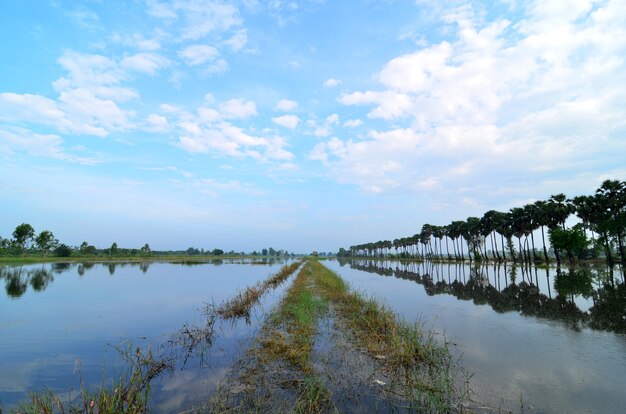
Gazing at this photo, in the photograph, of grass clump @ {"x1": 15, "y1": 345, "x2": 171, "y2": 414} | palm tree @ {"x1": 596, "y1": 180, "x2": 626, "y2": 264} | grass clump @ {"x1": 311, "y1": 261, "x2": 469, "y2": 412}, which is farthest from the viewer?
palm tree @ {"x1": 596, "y1": 180, "x2": 626, "y2": 264}

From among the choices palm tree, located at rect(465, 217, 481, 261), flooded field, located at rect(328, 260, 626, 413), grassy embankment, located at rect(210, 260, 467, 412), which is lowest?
flooded field, located at rect(328, 260, 626, 413)

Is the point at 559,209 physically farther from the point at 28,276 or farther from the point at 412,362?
the point at 28,276

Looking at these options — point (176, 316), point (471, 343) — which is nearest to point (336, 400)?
point (471, 343)

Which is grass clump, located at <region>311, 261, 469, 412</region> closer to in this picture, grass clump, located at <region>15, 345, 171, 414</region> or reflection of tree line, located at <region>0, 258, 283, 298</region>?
grass clump, located at <region>15, 345, 171, 414</region>

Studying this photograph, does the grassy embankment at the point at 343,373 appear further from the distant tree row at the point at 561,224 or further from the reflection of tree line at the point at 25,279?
the distant tree row at the point at 561,224

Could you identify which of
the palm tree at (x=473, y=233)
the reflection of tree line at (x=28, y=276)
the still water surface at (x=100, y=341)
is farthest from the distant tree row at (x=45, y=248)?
the palm tree at (x=473, y=233)

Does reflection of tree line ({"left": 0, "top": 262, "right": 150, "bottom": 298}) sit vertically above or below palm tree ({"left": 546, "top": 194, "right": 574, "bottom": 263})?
below

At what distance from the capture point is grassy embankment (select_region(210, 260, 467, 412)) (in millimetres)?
5365

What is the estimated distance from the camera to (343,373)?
6.80 metres

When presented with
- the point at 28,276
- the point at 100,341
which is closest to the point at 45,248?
the point at 28,276

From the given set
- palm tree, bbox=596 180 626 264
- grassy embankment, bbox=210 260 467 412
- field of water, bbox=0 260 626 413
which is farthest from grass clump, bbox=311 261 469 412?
palm tree, bbox=596 180 626 264

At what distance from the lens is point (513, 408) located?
5273mm

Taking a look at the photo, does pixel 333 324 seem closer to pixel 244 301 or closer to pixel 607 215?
pixel 244 301

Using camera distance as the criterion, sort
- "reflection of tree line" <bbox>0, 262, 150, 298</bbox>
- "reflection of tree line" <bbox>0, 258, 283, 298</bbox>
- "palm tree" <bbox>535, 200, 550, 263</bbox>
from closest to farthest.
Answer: "reflection of tree line" <bbox>0, 262, 150, 298</bbox>
"reflection of tree line" <bbox>0, 258, 283, 298</bbox>
"palm tree" <bbox>535, 200, 550, 263</bbox>
